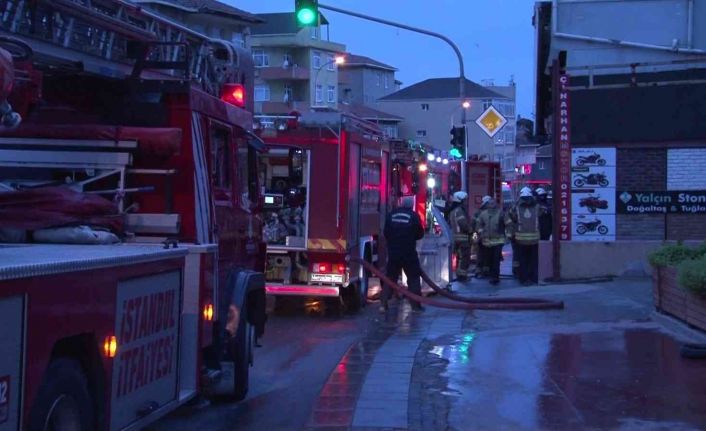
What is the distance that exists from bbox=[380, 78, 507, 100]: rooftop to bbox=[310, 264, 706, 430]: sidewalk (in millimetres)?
71078

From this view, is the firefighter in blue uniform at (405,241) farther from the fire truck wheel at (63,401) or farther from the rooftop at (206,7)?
the rooftop at (206,7)

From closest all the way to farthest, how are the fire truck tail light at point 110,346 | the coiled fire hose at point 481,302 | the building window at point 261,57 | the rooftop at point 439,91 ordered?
the fire truck tail light at point 110,346 < the coiled fire hose at point 481,302 < the building window at point 261,57 < the rooftop at point 439,91

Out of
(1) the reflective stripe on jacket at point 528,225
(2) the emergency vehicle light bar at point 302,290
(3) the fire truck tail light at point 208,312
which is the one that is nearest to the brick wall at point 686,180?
(1) the reflective stripe on jacket at point 528,225

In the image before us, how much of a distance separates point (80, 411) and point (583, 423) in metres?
3.97

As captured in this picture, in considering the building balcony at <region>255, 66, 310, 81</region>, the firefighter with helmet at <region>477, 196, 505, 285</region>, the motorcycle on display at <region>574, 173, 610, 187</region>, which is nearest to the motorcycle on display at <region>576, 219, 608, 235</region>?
the motorcycle on display at <region>574, 173, 610, 187</region>

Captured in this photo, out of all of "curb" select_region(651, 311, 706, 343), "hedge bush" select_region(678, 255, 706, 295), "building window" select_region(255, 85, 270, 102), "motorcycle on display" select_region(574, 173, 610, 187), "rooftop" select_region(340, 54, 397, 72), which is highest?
"rooftop" select_region(340, 54, 397, 72)

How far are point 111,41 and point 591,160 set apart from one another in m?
11.8

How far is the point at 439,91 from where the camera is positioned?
86.1 metres

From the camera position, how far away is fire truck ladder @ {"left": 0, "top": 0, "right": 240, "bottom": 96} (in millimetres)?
6876

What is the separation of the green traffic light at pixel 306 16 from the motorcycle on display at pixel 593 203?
18.2 feet

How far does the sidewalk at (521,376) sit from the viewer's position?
8133 millimetres

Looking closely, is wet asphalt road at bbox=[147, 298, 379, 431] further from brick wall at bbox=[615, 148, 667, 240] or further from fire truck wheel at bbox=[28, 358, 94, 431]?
brick wall at bbox=[615, 148, 667, 240]

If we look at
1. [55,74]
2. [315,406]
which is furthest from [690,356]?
[55,74]

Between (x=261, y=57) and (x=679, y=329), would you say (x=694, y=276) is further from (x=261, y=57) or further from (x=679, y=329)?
(x=261, y=57)
